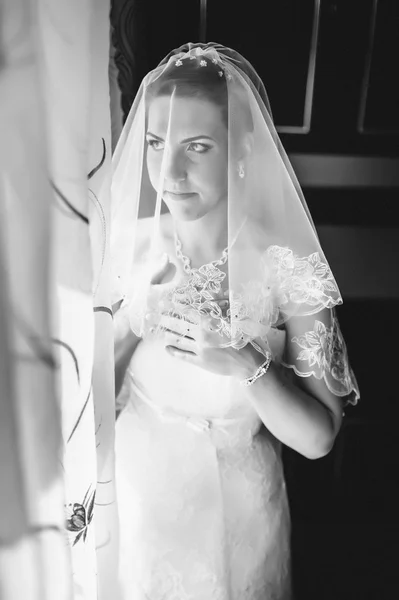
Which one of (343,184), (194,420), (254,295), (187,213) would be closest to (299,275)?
(254,295)

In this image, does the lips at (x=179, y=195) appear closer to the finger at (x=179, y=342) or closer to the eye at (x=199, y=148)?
the eye at (x=199, y=148)

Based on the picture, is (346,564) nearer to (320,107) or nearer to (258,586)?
(258,586)

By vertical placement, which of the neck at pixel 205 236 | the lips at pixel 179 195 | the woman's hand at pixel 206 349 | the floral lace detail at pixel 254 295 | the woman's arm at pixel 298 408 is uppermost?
the lips at pixel 179 195

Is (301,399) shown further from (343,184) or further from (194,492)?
(343,184)

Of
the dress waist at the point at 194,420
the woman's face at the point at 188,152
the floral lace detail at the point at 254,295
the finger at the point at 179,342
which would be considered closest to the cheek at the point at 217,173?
the woman's face at the point at 188,152

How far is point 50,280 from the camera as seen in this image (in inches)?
17.8

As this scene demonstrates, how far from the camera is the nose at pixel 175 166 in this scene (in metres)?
0.71

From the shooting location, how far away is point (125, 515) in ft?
2.89

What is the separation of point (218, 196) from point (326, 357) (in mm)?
306

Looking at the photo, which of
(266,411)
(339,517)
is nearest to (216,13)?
(266,411)

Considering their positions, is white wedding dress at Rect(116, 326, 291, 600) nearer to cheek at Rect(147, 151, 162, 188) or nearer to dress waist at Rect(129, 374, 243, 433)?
dress waist at Rect(129, 374, 243, 433)

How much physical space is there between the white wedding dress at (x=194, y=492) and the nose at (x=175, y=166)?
0.92 ft

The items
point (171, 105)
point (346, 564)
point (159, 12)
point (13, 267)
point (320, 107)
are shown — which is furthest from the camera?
point (346, 564)

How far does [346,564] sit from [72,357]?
1267mm
